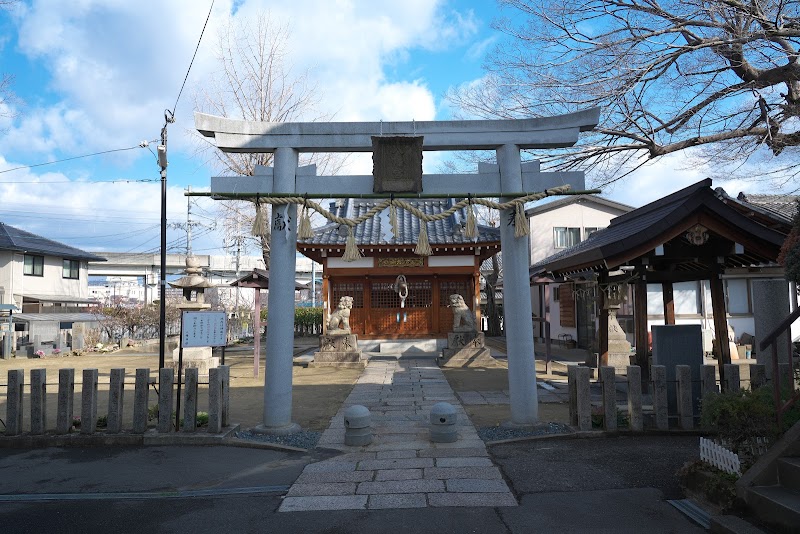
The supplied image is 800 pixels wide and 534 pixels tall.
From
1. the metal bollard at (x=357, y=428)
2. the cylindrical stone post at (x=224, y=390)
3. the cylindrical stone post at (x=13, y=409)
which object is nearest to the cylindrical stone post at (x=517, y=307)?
the metal bollard at (x=357, y=428)

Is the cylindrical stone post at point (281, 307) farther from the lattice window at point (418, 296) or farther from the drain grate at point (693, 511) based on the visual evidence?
the lattice window at point (418, 296)

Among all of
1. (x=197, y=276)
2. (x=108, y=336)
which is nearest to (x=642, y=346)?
(x=197, y=276)

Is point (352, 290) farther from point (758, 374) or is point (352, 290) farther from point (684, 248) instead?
A: point (758, 374)

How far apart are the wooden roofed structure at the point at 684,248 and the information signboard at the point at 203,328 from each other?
615 cm

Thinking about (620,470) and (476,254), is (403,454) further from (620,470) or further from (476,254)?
(476,254)

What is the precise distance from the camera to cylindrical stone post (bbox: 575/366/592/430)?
6.43m

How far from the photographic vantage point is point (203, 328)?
7238 mm

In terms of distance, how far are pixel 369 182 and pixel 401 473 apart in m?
3.79

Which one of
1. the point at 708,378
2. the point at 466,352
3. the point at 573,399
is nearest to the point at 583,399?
the point at 573,399

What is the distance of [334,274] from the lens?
17.9 m

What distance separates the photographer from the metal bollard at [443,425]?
6.36m

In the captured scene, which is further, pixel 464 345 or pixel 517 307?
pixel 464 345

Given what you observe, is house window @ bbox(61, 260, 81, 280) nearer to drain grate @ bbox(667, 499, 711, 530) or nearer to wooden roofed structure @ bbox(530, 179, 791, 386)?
wooden roofed structure @ bbox(530, 179, 791, 386)

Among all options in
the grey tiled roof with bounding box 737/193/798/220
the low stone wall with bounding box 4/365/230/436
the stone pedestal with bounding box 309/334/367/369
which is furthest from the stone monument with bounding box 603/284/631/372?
the low stone wall with bounding box 4/365/230/436
